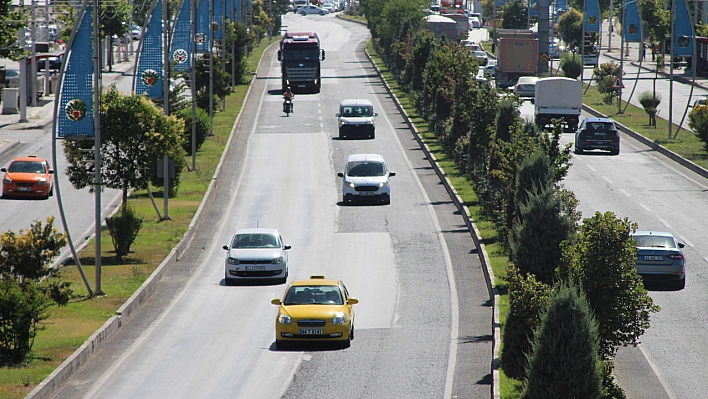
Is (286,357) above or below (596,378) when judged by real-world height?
below

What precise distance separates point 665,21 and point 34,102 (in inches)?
2066

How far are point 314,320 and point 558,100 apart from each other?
40254 millimetres

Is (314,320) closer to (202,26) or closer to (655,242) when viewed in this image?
(655,242)

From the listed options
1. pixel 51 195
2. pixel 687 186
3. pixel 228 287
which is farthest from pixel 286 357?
pixel 687 186

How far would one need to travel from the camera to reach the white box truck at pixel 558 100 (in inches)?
2354

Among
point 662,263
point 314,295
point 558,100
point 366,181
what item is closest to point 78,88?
point 314,295

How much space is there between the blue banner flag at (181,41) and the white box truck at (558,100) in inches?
834

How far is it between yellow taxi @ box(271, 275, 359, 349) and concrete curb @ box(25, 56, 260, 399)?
371cm

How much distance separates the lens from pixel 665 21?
3733 inches

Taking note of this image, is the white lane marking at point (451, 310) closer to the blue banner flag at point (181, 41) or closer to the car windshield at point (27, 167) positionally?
the blue banner flag at point (181, 41)

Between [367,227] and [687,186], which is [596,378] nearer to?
[367,227]

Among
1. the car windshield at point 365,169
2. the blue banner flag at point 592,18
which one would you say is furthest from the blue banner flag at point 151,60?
the blue banner flag at point 592,18

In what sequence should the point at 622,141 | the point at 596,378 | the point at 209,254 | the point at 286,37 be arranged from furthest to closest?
the point at 286,37
the point at 622,141
the point at 209,254
the point at 596,378

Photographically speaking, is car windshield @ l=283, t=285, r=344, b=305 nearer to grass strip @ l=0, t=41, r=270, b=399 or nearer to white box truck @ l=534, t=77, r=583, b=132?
grass strip @ l=0, t=41, r=270, b=399
